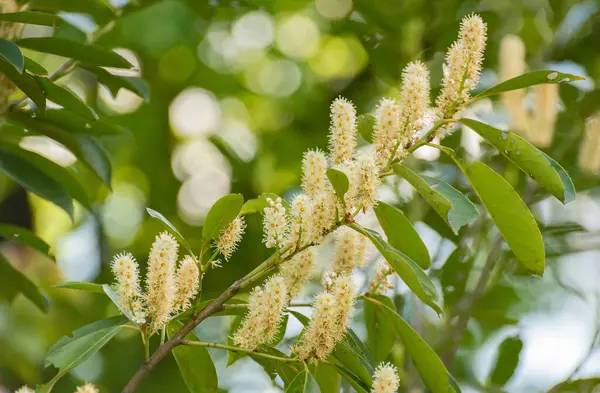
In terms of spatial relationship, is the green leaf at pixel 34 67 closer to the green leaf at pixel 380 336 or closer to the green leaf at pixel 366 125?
the green leaf at pixel 366 125

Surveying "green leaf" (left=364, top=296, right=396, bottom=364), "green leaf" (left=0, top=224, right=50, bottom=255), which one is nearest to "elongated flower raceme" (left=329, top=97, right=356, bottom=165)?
"green leaf" (left=364, top=296, right=396, bottom=364)

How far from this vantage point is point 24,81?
48.1 inches

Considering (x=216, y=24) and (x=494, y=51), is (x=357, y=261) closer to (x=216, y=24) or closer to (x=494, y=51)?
(x=494, y=51)

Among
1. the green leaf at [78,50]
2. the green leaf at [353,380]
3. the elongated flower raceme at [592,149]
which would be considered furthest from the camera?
the elongated flower raceme at [592,149]

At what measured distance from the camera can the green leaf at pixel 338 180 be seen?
950 mm

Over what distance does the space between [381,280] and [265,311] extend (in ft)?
0.76

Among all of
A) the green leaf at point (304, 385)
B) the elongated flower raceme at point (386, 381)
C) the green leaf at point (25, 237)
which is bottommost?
the green leaf at point (25, 237)

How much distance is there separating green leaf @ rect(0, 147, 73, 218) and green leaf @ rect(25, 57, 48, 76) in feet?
0.97

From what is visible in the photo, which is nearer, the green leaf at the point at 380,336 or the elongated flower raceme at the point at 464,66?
the elongated flower raceme at the point at 464,66

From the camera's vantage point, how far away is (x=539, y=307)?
3240 mm

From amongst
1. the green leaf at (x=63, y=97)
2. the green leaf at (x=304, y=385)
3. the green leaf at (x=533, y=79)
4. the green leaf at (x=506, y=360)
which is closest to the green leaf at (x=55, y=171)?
the green leaf at (x=63, y=97)

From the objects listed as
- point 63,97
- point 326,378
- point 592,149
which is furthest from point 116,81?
point 592,149

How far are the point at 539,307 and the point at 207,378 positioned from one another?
2341 mm

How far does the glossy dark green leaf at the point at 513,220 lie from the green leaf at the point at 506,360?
923 millimetres
